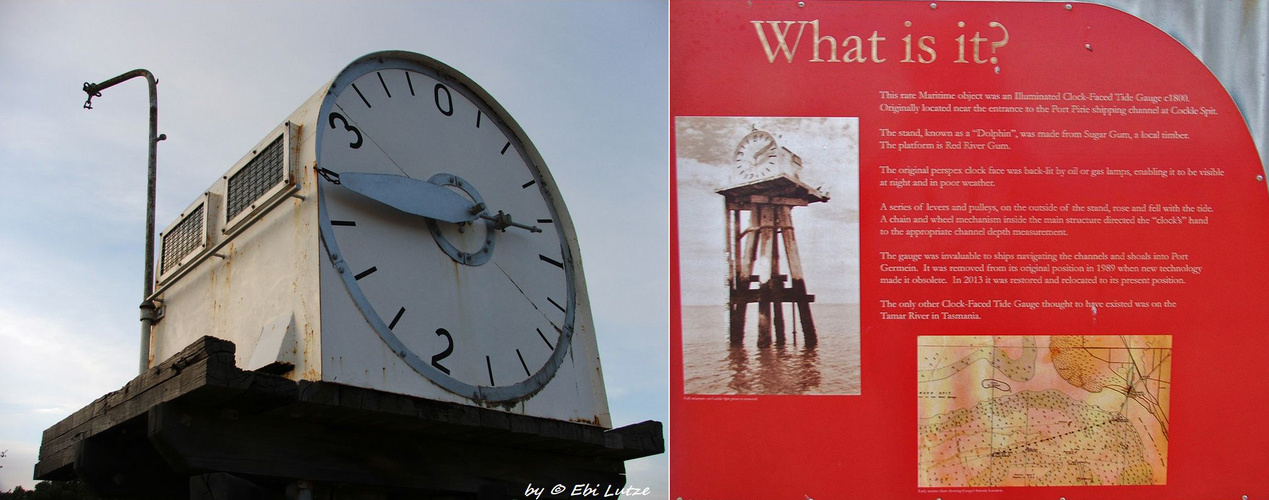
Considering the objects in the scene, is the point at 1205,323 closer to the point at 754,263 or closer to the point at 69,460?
the point at 754,263

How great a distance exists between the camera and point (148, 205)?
6.26m

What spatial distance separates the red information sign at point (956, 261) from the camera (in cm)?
519

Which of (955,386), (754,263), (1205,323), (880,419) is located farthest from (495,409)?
(1205,323)

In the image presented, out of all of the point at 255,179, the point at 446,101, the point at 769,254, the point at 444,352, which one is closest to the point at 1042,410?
the point at 769,254

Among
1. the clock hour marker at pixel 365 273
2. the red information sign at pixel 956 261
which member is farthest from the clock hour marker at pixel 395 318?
the red information sign at pixel 956 261

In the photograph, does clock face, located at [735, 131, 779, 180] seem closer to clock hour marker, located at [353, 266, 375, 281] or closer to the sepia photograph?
the sepia photograph

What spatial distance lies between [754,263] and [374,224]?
5.83 ft

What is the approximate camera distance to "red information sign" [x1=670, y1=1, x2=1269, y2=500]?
17.0 ft

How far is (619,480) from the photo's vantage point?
5.88m

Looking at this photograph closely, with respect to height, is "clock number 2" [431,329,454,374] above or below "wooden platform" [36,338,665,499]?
above

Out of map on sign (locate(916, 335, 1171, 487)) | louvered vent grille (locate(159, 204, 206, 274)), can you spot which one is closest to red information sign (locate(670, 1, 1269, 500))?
map on sign (locate(916, 335, 1171, 487))

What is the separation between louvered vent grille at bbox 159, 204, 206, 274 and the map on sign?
381 centimetres

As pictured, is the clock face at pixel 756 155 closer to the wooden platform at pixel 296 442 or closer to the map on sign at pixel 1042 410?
the map on sign at pixel 1042 410

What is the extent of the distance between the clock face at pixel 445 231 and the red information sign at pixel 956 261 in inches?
35.8
